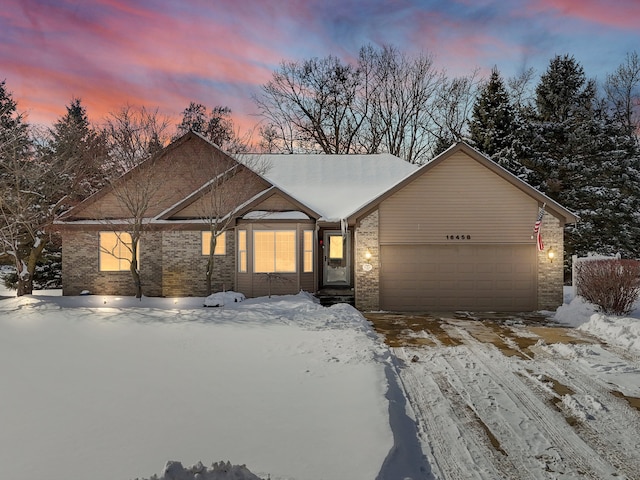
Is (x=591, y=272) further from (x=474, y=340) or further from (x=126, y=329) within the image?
(x=126, y=329)

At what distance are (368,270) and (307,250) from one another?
2.73 metres

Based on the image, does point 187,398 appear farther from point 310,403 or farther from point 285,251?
point 285,251

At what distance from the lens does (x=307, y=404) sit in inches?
223

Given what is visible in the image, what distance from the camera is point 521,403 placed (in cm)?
602

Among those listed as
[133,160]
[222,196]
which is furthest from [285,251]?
[133,160]

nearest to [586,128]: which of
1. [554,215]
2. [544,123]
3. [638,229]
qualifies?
[544,123]

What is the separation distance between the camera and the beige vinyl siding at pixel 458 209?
563 inches

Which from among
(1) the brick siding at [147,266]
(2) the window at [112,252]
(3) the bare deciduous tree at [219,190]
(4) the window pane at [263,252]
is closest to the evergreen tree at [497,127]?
(3) the bare deciduous tree at [219,190]

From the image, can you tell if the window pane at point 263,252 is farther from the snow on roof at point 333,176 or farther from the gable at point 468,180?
the gable at point 468,180

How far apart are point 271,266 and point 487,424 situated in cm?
1122

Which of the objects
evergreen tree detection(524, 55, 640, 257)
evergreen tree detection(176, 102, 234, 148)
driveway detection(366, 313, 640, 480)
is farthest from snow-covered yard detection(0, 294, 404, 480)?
evergreen tree detection(176, 102, 234, 148)

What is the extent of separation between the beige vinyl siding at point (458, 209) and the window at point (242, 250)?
5099mm

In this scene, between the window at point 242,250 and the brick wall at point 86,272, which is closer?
the window at point 242,250

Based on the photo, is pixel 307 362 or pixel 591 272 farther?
pixel 591 272
